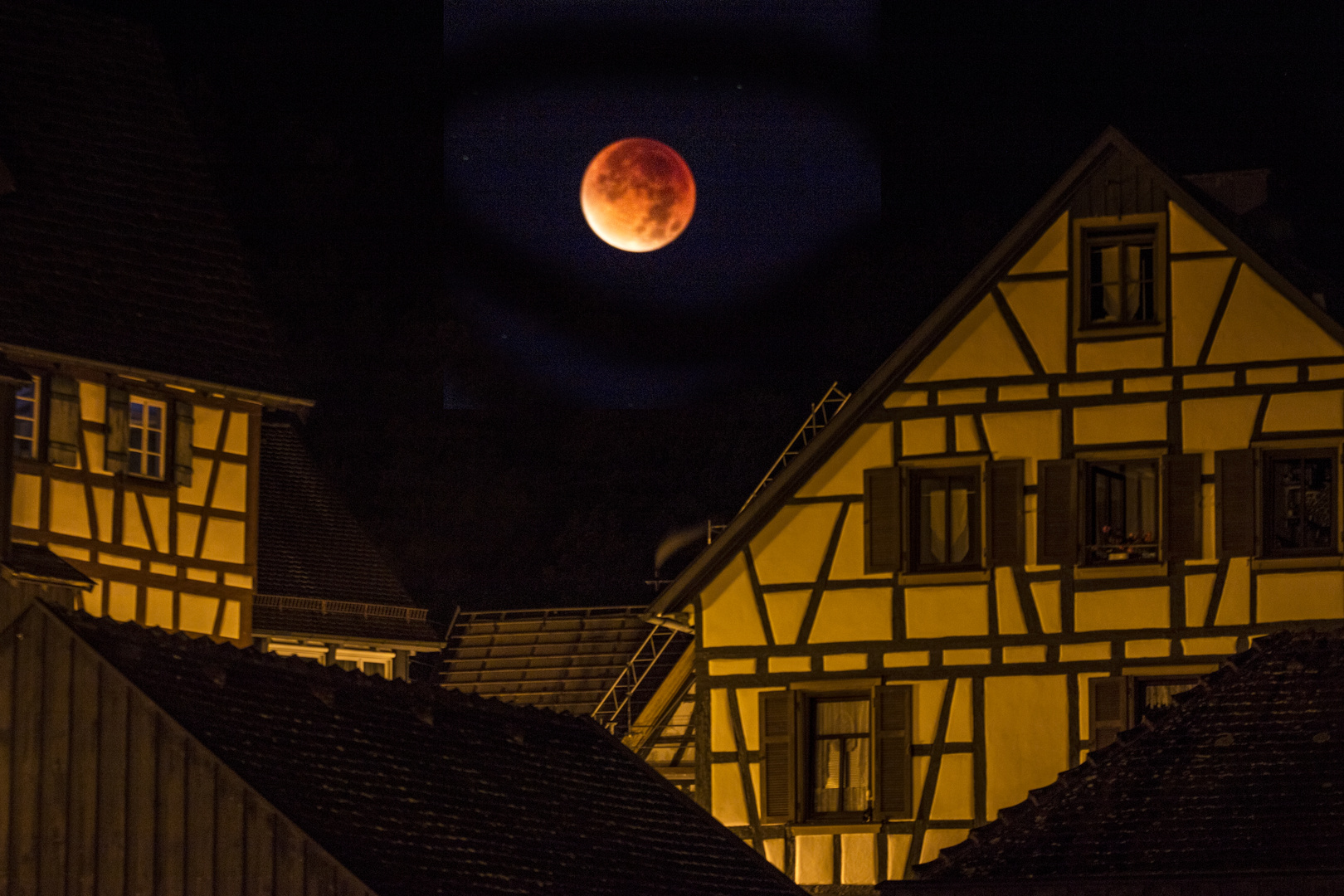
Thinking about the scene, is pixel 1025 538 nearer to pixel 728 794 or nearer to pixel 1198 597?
pixel 1198 597

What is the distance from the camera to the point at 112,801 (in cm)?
2172

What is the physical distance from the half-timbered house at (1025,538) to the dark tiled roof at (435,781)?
5.99 metres

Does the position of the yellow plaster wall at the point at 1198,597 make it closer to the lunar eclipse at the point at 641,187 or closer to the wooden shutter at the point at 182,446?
the wooden shutter at the point at 182,446

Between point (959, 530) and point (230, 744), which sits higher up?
point (959, 530)

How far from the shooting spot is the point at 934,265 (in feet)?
250

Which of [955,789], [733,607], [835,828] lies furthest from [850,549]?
[835,828]

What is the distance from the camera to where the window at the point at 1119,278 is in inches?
1339

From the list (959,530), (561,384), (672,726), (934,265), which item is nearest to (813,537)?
(959,530)

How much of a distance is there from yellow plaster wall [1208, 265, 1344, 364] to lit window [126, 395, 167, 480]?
13115 millimetres

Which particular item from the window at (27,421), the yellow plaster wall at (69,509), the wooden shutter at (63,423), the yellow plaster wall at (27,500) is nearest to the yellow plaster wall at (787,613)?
the yellow plaster wall at (69,509)

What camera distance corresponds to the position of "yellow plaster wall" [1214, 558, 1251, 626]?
32906mm

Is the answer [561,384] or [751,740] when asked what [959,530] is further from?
[561,384]

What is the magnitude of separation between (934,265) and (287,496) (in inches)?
1090

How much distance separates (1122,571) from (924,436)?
277 cm
